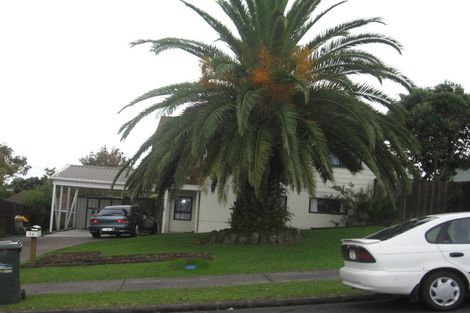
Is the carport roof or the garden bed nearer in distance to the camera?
the garden bed

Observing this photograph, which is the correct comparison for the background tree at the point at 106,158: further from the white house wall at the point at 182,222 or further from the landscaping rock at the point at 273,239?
the landscaping rock at the point at 273,239

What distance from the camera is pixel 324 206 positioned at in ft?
83.3

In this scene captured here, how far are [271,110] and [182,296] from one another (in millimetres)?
6487

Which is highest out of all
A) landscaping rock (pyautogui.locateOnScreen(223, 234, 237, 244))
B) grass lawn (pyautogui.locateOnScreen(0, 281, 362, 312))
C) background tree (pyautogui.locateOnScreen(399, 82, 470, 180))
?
background tree (pyautogui.locateOnScreen(399, 82, 470, 180))

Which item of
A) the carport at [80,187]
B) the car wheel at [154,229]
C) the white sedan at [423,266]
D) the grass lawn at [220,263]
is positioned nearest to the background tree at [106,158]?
the carport at [80,187]

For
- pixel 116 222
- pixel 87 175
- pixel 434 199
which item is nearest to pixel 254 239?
pixel 116 222

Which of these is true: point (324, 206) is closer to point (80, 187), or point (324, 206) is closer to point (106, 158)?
point (80, 187)

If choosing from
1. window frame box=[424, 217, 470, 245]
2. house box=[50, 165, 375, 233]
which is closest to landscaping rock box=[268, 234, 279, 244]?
house box=[50, 165, 375, 233]

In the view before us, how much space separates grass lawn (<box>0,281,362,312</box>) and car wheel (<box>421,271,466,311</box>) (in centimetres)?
172

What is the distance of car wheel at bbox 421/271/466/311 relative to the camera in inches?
305

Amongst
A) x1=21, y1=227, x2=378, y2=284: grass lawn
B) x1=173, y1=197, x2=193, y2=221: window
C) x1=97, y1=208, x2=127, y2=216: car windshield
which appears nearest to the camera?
x1=21, y1=227, x2=378, y2=284: grass lawn

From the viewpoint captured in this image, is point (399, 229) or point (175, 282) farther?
point (175, 282)

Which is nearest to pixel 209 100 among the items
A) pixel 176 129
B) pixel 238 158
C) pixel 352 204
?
pixel 176 129

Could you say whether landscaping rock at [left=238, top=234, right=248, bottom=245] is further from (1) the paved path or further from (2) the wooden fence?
(2) the wooden fence
